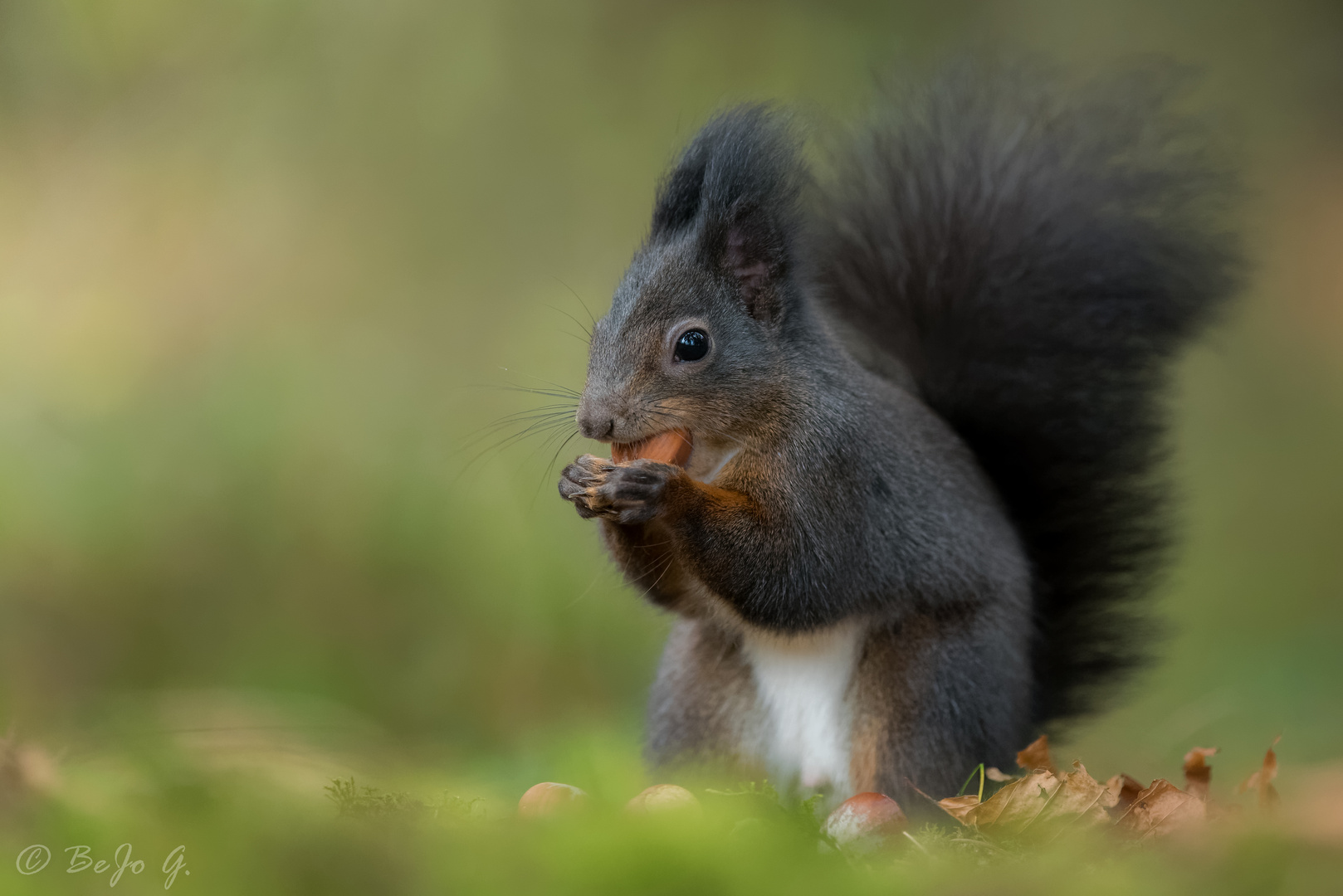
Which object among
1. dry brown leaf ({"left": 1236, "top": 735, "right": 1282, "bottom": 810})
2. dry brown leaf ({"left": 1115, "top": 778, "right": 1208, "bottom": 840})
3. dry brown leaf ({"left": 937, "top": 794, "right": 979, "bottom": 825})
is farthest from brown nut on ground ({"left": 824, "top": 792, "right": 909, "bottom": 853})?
dry brown leaf ({"left": 1236, "top": 735, "right": 1282, "bottom": 810})

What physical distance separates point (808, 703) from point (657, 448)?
0.43m

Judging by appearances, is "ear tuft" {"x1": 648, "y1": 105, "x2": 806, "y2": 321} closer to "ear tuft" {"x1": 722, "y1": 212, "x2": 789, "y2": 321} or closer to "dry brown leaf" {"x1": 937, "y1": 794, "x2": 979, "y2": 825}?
"ear tuft" {"x1": 722, "y1": 212, "x2": 789, "y2": 321}

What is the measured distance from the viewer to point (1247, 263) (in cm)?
178

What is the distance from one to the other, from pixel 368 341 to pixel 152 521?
0.99 meters

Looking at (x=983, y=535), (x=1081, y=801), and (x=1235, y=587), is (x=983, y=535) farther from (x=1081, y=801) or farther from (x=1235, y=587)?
(x=1235, y=587)

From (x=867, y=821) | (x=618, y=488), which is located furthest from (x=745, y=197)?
(x=867, y=821)

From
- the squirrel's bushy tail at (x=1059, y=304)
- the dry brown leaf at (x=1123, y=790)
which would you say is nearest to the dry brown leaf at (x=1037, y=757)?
the dry brown leaf at (x=1123, y=790)

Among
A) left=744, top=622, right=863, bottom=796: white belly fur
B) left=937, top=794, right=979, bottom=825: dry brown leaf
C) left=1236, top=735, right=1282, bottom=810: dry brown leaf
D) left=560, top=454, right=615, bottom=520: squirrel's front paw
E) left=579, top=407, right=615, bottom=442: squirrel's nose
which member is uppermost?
left=579, top=407, right=615, bottom=442: squirrel's nose

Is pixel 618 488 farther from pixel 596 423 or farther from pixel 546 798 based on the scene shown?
pixel 546 798

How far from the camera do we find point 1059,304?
1.76m

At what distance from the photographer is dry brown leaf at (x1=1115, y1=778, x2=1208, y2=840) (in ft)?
3.37

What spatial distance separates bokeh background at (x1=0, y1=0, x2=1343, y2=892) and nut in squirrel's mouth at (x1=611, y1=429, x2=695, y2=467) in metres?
0.30

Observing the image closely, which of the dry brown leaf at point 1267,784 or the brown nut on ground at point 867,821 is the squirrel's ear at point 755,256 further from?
the dry brown leaf at point 1267,784

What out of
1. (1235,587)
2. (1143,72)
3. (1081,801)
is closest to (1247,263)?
(1143,72)
